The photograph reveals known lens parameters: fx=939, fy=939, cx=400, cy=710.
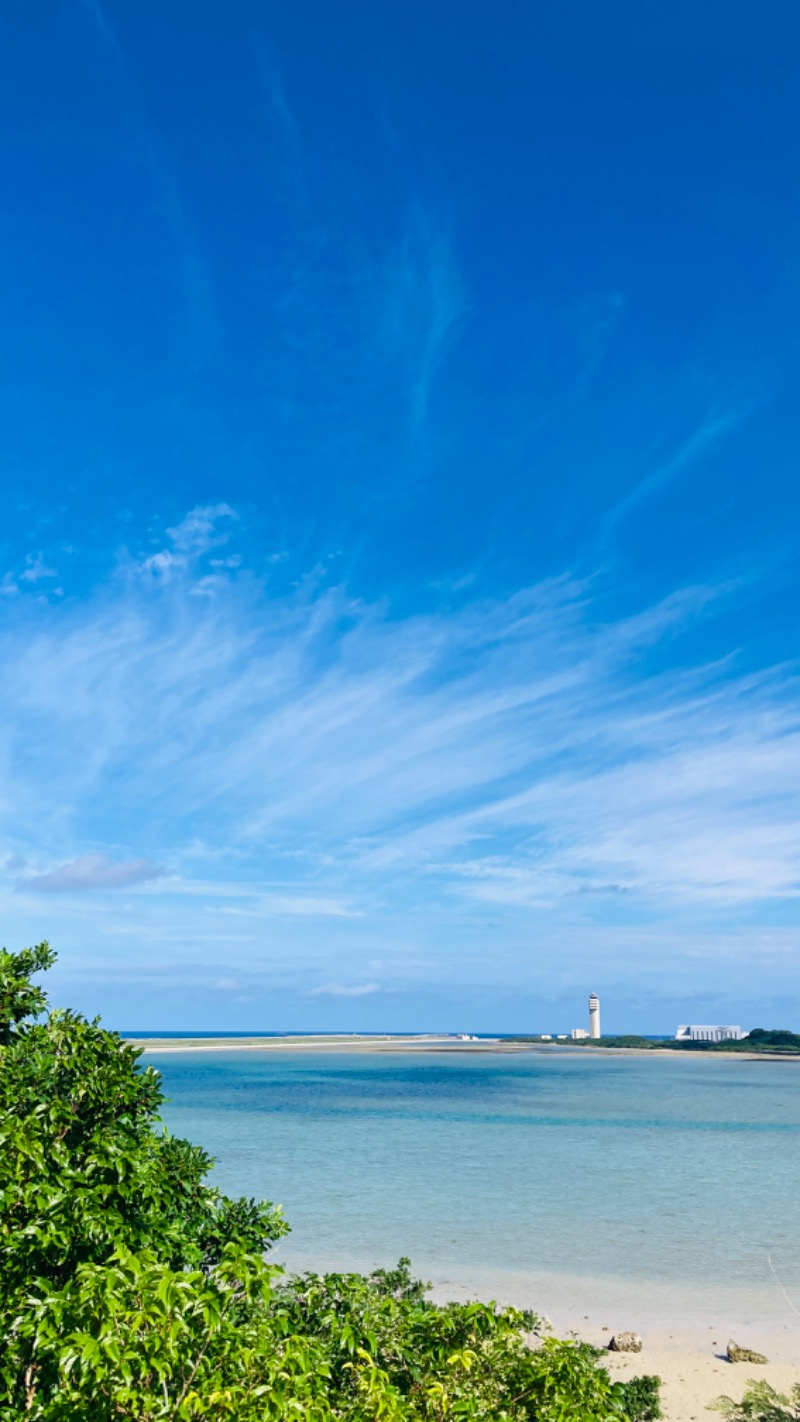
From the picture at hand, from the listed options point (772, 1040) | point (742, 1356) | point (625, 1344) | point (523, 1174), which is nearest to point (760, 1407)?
point (742, 1356)

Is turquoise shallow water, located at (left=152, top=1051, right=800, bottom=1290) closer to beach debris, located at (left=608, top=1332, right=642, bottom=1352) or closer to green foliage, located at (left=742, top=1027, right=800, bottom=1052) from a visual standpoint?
beach debris, located at (left=608, top=1332, right=642, bottom=1352)

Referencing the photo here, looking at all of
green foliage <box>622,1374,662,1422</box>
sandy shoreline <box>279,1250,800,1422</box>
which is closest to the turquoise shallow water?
sandy shoreline <box>279,1250,800,1422</box>

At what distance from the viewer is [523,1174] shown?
133ft

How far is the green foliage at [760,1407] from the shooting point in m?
14.0

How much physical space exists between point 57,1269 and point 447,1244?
80.2ft

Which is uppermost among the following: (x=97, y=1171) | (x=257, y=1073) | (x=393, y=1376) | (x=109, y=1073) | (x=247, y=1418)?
(x=109, y=1073)

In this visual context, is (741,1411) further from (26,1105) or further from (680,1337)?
(26,1105)

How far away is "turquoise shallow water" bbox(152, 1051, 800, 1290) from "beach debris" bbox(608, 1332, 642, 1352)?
20.1 ft

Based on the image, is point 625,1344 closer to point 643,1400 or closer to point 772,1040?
point 643,1400

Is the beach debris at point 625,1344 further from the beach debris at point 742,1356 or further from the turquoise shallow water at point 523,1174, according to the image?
the turquoise shallow water at point 523,1174

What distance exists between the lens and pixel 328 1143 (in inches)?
1907

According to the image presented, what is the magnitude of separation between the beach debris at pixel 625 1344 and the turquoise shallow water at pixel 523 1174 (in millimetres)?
6139

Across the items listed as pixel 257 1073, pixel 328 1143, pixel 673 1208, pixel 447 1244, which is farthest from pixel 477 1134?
pixel 257 1073

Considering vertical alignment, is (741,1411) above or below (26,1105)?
below
